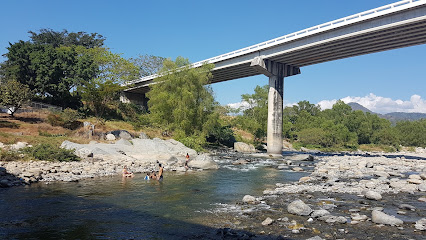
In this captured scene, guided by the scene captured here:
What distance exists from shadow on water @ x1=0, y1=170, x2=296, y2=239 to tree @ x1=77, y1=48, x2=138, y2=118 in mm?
42065

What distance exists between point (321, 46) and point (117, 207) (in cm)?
3508

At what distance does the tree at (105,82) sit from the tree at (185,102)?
1601 cm

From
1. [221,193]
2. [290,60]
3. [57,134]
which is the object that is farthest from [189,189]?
[290,60]

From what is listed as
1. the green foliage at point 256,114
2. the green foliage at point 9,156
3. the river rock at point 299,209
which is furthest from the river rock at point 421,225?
the green foliage at point 256,114

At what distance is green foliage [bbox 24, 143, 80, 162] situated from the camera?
2330 centimetres

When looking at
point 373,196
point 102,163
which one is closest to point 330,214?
point 373,196

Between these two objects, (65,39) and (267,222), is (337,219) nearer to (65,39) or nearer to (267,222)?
(267,222)

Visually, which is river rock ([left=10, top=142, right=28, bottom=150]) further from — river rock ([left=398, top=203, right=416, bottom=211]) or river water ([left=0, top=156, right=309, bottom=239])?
river rock ([left=398, top=203, right=416, bottom=211])

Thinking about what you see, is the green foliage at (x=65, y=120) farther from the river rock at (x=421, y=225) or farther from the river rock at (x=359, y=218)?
the river rock at (x=421, y=225)

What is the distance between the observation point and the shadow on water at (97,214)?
9.56 m

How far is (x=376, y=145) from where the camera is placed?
92438mm

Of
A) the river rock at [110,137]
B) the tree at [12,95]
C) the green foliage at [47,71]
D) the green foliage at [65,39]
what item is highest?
the green foliage at [65,39]

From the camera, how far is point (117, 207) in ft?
42.5

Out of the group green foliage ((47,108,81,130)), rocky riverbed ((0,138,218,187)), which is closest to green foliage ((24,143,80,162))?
rocky riverbed ((0,138,218,187))
